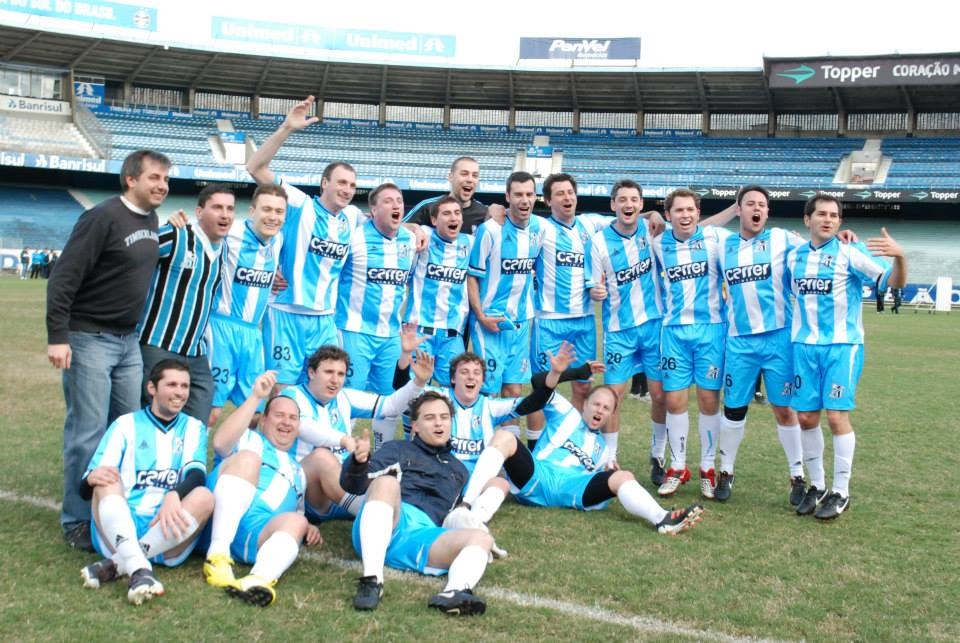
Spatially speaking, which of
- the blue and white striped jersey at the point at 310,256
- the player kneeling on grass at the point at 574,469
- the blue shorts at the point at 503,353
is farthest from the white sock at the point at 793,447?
the blue and white striped jersey at the point at 310,256

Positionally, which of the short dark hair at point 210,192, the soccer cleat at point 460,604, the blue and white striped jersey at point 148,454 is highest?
the short dark hair at point 210,192

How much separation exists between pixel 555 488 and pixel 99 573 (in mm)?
3008

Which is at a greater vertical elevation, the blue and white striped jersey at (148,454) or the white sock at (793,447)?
the blue and white striped jersey at (148,454)

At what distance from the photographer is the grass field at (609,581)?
3.68 m

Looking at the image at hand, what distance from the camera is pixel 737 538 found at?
5.25m

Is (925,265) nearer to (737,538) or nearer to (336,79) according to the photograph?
(336,79)

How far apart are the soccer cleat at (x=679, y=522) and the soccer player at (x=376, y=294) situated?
7.38ft

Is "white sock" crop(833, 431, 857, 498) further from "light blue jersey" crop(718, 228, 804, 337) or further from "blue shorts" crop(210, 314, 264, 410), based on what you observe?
"blue shorts" crop(210, 314, 264, 410)

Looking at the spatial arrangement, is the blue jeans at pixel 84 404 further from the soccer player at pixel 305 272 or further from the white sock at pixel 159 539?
the soccer player at pixel 305 272

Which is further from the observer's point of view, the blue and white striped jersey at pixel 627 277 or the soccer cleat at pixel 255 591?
the blue and white striped jersey at pixel 627 277

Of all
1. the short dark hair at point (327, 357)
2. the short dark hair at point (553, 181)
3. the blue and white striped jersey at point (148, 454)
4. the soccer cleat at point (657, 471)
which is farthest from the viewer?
the short dark hair at point (553, 181)

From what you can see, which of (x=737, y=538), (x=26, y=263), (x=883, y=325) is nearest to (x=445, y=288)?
(x=737, y=538)

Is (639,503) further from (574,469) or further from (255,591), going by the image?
(255,591)

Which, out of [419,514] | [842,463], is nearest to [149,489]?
[419,514]
